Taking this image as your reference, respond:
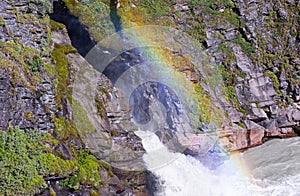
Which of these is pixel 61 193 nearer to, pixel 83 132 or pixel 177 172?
pixel 83 132

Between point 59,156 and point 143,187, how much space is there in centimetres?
390

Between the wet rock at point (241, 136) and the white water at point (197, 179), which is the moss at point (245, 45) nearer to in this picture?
the wet rock at point (241, 136)

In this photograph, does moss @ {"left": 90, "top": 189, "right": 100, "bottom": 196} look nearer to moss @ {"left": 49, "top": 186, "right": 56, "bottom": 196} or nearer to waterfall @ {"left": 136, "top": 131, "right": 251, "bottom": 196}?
moss @ {"left": 49, "top": 186, "right": 56, "bottom": 196}

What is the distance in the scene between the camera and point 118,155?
13836 mm

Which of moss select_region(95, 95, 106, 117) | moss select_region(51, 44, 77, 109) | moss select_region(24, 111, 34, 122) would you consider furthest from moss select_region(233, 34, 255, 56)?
moss select_region(24, 111, 34, 122)

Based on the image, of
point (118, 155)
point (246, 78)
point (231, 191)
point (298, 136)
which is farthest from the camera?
point (246, 78)

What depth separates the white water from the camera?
15.0 metres

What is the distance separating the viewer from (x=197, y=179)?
16250 mm

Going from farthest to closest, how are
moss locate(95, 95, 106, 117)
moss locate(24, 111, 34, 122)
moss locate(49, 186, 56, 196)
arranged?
moss locate(95, 95, 106, 117), moss locate(24, 111, 34, 122), moss locate(49, 186, 56, 196)

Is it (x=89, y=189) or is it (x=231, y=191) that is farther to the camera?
(x=231, y=191)

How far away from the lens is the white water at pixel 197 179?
1500cm

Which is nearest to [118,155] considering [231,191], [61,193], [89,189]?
[89,189]

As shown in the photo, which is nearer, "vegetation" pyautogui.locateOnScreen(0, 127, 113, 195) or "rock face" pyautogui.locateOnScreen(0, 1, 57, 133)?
"vegetation" pyautogui.locateOnScreen(0, 127, 113, 195)

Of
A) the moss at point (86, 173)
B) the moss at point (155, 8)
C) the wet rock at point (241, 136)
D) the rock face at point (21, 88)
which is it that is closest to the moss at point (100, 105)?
the moss at point (86, 173)
